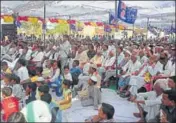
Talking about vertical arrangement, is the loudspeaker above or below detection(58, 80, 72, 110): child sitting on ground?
above

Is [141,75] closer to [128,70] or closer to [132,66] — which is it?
[132,66]

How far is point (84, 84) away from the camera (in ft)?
26.8

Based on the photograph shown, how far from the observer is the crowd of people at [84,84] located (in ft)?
16.0

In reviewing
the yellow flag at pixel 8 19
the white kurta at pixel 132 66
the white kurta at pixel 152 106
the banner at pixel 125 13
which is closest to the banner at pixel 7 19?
the yellow flag at pixel 8 19

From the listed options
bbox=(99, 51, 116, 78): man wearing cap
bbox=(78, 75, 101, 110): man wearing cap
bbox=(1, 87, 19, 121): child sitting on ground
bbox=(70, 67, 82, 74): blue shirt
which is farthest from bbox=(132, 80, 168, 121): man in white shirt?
bbox=(99, 51, 116, 78): man wearing cap

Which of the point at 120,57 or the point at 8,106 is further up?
the point at 120,57

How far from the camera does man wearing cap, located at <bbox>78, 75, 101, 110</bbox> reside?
7.13m

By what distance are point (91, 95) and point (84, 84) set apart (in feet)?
3.01

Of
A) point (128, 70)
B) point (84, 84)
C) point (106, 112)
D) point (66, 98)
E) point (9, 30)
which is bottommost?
point (66, 98)

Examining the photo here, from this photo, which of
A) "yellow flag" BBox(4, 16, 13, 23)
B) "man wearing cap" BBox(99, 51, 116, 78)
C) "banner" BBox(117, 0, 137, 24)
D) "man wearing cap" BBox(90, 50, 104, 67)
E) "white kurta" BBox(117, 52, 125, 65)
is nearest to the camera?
"banner" BBox(117, 0, 137, 24)

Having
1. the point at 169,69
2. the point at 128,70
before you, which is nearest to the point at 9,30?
the point at 128,70

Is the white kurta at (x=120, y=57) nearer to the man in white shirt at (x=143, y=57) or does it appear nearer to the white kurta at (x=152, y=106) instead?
the man in white shirt at (x=143, y=57)

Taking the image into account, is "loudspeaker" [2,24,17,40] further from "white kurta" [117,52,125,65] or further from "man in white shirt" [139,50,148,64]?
"man in white shirt" [139,50,148,64]

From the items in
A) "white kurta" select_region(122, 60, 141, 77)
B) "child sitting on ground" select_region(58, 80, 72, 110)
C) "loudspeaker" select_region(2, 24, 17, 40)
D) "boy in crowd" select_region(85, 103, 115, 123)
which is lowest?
"child sitting on ground" select_region(58, 80, 72, 110)
